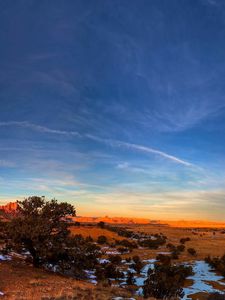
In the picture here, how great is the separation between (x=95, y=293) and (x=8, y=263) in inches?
323

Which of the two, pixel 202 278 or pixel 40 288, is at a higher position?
pixel 40 288

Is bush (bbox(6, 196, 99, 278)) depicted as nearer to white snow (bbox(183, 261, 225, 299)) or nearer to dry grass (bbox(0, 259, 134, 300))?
dry grass (bbox(0, 259, 134, 300))

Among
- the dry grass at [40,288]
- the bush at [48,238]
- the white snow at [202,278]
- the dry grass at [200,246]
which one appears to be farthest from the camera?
the dry grass at [200,246]

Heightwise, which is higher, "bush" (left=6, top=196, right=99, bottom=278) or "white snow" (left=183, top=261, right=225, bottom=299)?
"bush" (left=6, top=196, right=99, bottom=278)

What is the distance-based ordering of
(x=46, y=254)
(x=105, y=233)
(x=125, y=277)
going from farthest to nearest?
(x=105, y=233), (x=125, y=277), (x=46, y=254)

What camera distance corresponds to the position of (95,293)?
17.1 metres

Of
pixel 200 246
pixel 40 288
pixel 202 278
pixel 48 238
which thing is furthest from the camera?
pixel 200 246

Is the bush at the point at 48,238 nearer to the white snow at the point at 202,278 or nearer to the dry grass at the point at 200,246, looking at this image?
the white snow at the point at 202,278

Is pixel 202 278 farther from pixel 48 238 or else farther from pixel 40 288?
pixel 40 288

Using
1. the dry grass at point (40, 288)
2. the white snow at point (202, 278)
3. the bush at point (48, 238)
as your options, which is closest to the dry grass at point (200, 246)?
the white snow at point (202, 278)

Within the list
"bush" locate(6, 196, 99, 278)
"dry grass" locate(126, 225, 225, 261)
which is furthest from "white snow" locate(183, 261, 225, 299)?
"bush" locate(6, 196, 99, 278)

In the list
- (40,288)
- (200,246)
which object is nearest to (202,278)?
(40,288)

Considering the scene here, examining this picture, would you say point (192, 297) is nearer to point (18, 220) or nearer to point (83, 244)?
point (83, 244)

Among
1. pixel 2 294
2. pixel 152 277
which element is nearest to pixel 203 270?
pixel 152 277
